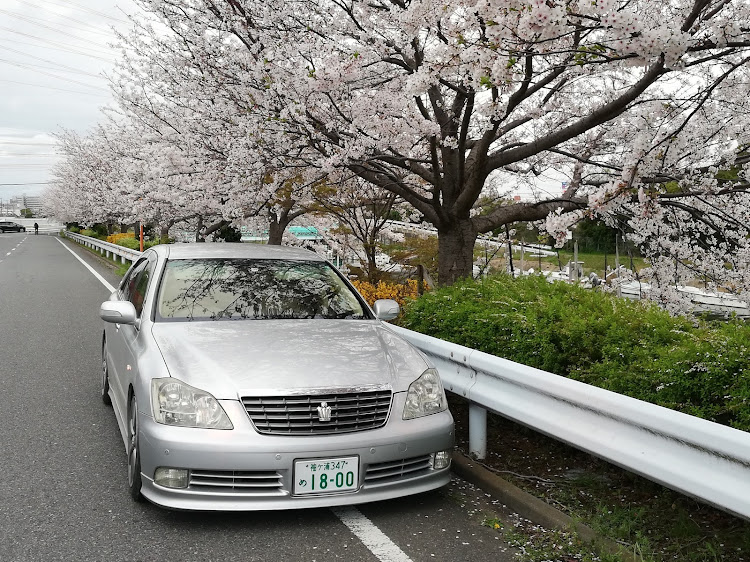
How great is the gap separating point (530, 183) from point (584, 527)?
8.99m

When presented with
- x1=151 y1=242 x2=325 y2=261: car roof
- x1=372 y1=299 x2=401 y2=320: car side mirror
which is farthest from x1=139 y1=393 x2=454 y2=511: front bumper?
x1=151 y1=242 x2=325 y2=261: car roof

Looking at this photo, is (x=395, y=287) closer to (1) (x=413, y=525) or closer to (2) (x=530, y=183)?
(2) (x=530, y=183)

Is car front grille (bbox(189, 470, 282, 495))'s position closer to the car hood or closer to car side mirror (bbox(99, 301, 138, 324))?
the car hood

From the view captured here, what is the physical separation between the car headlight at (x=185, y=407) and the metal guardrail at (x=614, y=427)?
5.37 feet

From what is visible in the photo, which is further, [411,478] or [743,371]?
[411,478]

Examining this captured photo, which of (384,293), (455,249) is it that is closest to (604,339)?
(384,293)

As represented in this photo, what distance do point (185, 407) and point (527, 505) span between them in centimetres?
185

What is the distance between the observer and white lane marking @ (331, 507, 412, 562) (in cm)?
338

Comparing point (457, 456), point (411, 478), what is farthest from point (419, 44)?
point (411, 478)

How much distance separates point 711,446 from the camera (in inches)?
112

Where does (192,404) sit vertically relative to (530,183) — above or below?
below

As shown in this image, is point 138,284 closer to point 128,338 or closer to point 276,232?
point 128,338

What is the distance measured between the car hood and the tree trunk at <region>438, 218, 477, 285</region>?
16.1 ft

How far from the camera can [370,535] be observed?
11.8 feet
